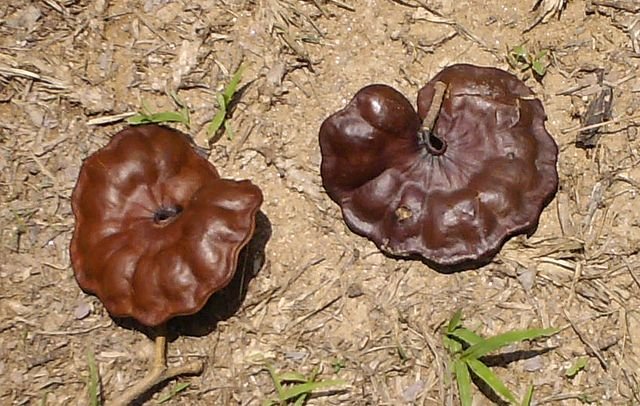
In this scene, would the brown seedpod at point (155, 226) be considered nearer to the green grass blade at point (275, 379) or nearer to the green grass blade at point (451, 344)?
the green grass blade at point (275, 379)

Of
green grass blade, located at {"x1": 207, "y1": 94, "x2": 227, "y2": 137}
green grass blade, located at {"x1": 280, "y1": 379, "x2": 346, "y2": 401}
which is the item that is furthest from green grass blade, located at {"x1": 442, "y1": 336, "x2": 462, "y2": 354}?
green grass blade, located at {"x1": 207, "y1": 94, "x2": 227, "y2": 137}

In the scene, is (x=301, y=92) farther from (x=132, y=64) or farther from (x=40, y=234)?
(x=40, y=234)

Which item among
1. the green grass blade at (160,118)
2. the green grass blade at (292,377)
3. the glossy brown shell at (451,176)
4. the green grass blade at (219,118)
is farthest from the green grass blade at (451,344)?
the green grass blade at (160,118)

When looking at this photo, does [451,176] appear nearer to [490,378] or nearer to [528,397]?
[490,378]

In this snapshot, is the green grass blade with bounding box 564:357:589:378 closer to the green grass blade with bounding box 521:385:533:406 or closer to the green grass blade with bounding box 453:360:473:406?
the green grass blade with bounding box 521:385:533:406

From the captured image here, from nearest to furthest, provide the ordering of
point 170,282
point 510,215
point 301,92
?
→ point 170,282, point 510,215, point 301,92

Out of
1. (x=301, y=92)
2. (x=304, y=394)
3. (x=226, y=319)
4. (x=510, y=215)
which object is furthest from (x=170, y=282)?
(x=510, y=215)
